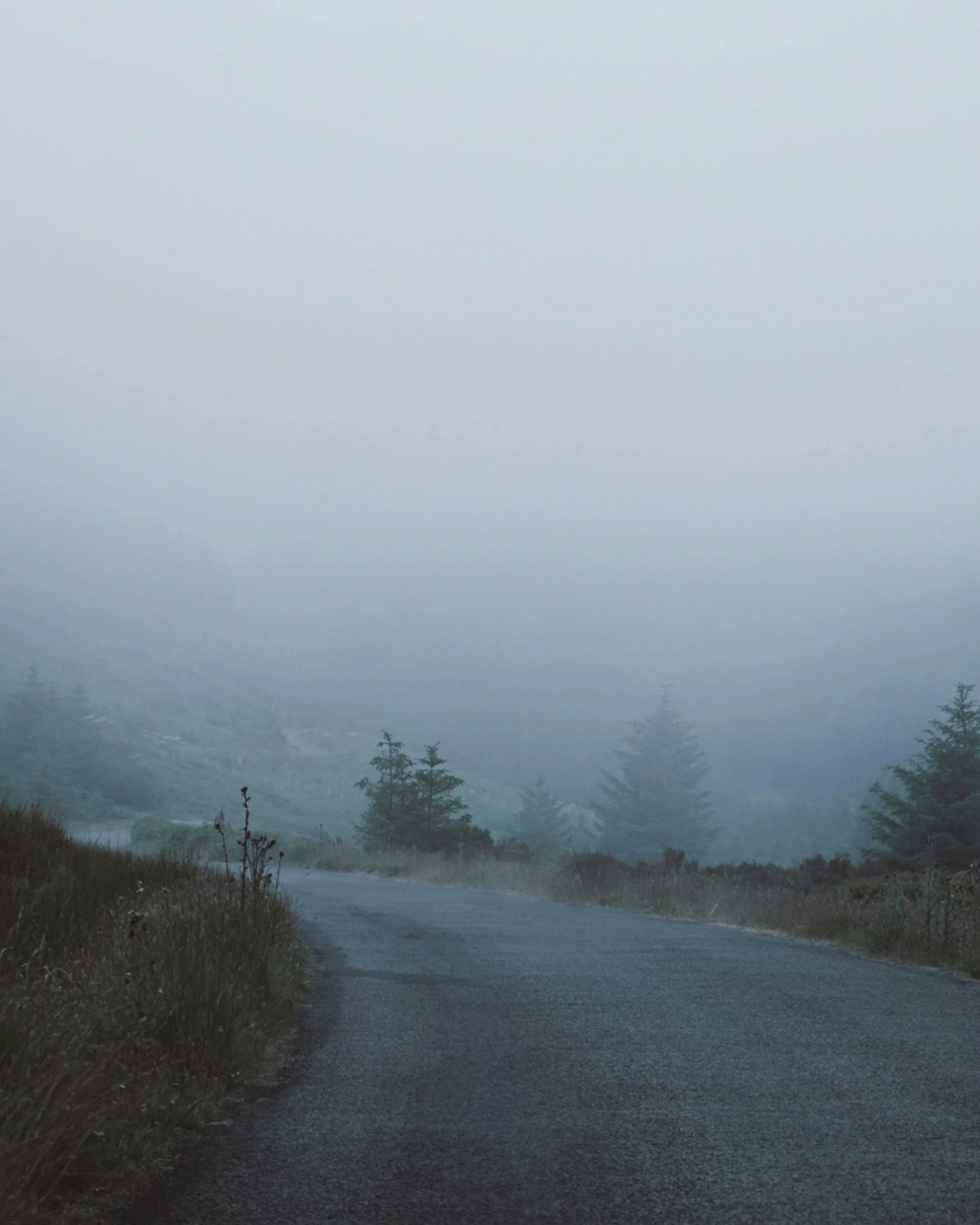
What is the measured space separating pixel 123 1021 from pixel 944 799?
35.2 m

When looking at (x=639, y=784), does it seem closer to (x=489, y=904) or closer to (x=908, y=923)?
(x=489, y=904)

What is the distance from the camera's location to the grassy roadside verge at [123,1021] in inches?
173

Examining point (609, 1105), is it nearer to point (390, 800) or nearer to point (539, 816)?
point (390, 800)

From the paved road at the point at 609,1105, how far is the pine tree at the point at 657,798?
72064 mm

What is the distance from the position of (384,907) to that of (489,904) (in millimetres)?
2218

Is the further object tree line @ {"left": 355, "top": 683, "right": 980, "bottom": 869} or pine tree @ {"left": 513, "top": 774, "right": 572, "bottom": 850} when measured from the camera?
pine tree @ {"left": 513, "top": 774, "right": 572, "bottom": 850}

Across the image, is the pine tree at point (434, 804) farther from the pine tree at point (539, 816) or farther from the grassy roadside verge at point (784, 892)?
the pine tree at point (539, 816)

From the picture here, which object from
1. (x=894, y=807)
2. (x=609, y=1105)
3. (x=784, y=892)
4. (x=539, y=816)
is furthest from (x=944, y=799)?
(x=539, y=816)

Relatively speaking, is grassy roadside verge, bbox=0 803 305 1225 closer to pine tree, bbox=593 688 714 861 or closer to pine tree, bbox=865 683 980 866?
pine tree, bbox=865 683 980 866

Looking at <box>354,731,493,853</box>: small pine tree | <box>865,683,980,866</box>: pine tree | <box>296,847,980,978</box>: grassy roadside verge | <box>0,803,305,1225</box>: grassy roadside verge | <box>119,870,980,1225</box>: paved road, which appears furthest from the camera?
<box>354,731,493,853</box>: small pine tree

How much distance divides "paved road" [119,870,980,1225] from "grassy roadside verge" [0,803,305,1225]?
32cm

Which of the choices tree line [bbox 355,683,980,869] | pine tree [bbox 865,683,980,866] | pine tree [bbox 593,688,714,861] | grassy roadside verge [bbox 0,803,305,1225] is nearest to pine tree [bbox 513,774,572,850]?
pine tree [bbox 593,688,714,861]

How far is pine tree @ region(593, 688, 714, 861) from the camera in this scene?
85.7m

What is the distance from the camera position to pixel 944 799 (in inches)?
1458
